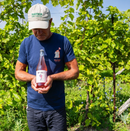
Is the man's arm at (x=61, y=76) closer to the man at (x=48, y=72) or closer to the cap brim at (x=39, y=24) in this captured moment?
the man at (x=48, y=72)

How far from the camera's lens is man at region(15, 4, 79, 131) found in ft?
5.15

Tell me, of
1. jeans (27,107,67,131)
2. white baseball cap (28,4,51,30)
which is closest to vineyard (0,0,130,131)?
jeans (27,107,67,131)

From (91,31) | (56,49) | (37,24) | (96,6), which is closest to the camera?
(37,24)

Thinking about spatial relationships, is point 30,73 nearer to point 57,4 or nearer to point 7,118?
point 57,4

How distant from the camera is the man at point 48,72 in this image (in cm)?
157

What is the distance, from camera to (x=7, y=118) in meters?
3.27

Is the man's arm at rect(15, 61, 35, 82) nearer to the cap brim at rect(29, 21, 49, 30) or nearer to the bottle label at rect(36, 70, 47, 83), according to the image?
the bottle label at rect(36, 70, 47, 83)

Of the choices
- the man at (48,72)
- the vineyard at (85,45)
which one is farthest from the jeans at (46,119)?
the vineyard at (85,45)

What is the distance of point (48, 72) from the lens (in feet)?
5.21

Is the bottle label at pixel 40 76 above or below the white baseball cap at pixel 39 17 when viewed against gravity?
below

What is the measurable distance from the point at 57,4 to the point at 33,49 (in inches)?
55.8

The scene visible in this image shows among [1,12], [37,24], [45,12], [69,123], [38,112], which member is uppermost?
[1,12]

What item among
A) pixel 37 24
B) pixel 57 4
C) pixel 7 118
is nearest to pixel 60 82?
pixel 37 24

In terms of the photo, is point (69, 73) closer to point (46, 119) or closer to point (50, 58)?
point (50, 58)
